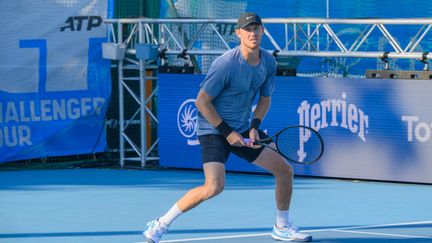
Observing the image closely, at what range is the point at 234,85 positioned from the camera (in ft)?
29.3

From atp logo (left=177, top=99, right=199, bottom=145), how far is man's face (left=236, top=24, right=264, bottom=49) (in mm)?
7072

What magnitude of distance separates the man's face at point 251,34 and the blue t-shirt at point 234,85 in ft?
0.56

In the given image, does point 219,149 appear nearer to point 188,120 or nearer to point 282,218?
point 282,218

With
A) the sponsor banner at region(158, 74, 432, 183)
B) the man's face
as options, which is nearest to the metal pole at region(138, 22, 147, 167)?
the sponsor banner at region(158, 74, 432, 183)

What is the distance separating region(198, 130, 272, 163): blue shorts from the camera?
8961 mm

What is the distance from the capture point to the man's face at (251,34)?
8773 millimetres

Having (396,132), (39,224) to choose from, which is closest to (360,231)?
(39,224)

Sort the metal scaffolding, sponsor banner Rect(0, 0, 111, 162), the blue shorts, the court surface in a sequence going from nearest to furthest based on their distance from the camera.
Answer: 1. the blue shorts
2. the court surface
3. the metal scaffolding
4. sponsor banner Rect(0, 0, 111, 162)

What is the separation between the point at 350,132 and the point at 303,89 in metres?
0.90

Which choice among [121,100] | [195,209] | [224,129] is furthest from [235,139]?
[121,100]

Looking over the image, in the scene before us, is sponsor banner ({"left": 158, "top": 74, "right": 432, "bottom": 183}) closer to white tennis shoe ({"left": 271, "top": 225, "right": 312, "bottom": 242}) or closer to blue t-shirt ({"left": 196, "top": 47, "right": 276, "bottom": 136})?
white tennis shoe ({"left": 271, "top": 225, "right": 312, "bottom": 242})

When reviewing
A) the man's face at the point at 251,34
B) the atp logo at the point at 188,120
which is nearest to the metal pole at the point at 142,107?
the atp logo at the point at 188,120

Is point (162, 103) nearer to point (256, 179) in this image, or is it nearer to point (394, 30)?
point (256, 179)

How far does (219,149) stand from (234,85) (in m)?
0.54
